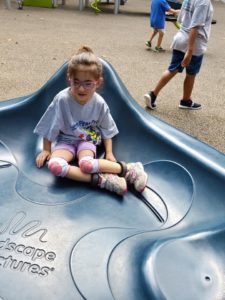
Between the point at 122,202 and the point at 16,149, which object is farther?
the point at 16,149

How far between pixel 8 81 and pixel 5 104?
131 cm

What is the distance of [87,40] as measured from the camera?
4562 millimetres

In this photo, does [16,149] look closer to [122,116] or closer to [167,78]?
[122,116]

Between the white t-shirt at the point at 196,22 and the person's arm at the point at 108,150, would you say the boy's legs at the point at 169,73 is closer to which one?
the white t-shirt at the point at 196,22

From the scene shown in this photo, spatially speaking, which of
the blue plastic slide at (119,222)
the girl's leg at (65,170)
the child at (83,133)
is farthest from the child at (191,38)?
the girl's leg at (65,170)

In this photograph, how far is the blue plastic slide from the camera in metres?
1.08

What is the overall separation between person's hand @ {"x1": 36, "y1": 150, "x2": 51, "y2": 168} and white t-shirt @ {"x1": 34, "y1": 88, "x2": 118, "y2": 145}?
0.06 m

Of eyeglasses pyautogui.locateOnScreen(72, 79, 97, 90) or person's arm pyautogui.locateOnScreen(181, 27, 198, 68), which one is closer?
eyeglasses pyautogui.locateOnScreen(72, 79, 97, 90)

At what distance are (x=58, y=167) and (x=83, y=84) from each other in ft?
1.04

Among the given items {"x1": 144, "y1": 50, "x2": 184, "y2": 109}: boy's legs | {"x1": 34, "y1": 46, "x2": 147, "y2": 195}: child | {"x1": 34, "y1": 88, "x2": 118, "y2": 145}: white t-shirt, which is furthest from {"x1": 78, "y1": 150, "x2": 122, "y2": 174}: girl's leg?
{"x1": 144, "y1": 50, "x2": 184, "y2": 109}: boy's legs

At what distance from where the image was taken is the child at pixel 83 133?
1.40 meters

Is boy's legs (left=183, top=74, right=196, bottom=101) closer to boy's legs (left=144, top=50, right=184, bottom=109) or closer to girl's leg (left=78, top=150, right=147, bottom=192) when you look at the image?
boy's legs (left=144, top=50, right=184, bottom=109)

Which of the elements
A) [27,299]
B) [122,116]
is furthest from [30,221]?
[122,116]

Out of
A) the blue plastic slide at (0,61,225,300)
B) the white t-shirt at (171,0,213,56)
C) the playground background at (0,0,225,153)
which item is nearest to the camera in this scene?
the blue plastic slide at (0,61,225,300)
